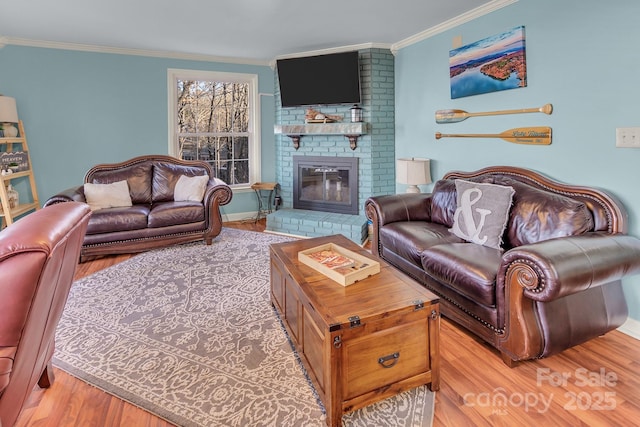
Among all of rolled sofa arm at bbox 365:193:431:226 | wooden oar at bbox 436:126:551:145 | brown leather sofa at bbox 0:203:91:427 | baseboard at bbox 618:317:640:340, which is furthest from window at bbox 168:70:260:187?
baseboard at bbox 618:317:640:340

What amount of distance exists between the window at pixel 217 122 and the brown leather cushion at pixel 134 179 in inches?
29.2

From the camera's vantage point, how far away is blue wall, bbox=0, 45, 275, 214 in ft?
13.8

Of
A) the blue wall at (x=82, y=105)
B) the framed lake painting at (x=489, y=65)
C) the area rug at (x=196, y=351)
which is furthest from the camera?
the blue wall at (x=82, y=105)

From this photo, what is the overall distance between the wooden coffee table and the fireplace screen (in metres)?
2.89

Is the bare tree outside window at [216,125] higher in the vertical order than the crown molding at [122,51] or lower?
lower

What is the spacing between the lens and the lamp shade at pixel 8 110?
3.80m

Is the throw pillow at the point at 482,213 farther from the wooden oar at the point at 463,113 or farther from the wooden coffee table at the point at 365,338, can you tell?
the wooden coffee table at the point at 365,338

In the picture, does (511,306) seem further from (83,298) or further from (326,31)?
(326,31)

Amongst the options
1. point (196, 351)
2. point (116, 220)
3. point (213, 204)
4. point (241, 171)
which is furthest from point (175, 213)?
point (196, 351)

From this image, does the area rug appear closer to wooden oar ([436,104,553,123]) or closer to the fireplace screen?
the fireplace screen

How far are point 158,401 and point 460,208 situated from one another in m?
2.34

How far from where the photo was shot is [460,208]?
111 inches

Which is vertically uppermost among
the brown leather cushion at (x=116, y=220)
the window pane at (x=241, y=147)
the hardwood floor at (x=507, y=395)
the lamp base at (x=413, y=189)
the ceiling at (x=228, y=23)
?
the ceiling at (x=228, y=23)

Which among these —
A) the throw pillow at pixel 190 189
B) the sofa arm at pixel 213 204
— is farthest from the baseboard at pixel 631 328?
the throw pillow at pixel 190 189
